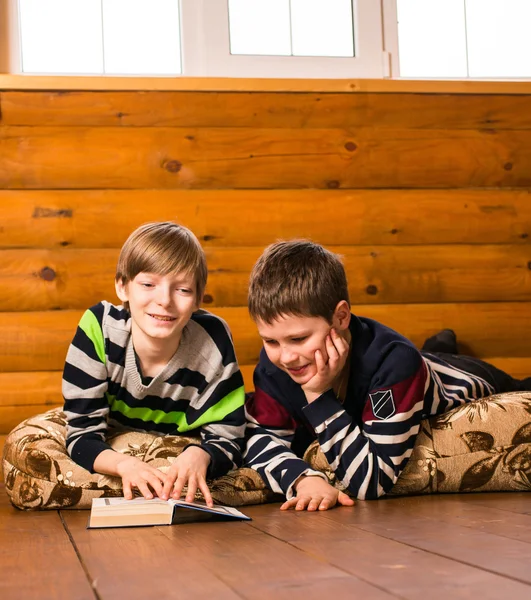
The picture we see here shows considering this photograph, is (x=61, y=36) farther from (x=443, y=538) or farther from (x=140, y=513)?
(x=443, y=538)

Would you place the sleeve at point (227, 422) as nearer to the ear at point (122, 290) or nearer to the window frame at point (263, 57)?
the ear at point (122, 290)

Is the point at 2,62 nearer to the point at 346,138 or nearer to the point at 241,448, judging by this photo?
the point at 346,138

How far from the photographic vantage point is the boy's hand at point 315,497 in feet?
4.77

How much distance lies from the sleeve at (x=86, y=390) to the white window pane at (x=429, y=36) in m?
1.59

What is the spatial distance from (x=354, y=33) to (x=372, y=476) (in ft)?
5.49

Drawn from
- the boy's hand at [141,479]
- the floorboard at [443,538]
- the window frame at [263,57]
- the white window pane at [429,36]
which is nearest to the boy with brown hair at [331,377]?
the floorboard at [443,538]

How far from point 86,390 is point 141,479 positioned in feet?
1.00

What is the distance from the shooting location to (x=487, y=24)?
283 centimetres

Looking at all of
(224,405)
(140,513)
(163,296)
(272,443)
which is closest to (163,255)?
(163,296)

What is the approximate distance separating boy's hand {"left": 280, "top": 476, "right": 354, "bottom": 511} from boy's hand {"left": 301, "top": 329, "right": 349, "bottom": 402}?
175 mm

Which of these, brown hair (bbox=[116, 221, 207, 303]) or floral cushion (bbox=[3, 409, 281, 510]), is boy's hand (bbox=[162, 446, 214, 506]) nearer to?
floral cushion (bbox=[3, 409, 281, 510])

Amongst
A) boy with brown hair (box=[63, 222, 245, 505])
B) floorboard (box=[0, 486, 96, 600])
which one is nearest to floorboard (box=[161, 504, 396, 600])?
floorboard (box=[0, 486, 96, 600])

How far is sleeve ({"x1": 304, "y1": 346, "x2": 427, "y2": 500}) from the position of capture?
1.58m

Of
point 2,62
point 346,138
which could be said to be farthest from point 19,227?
point 346,138
